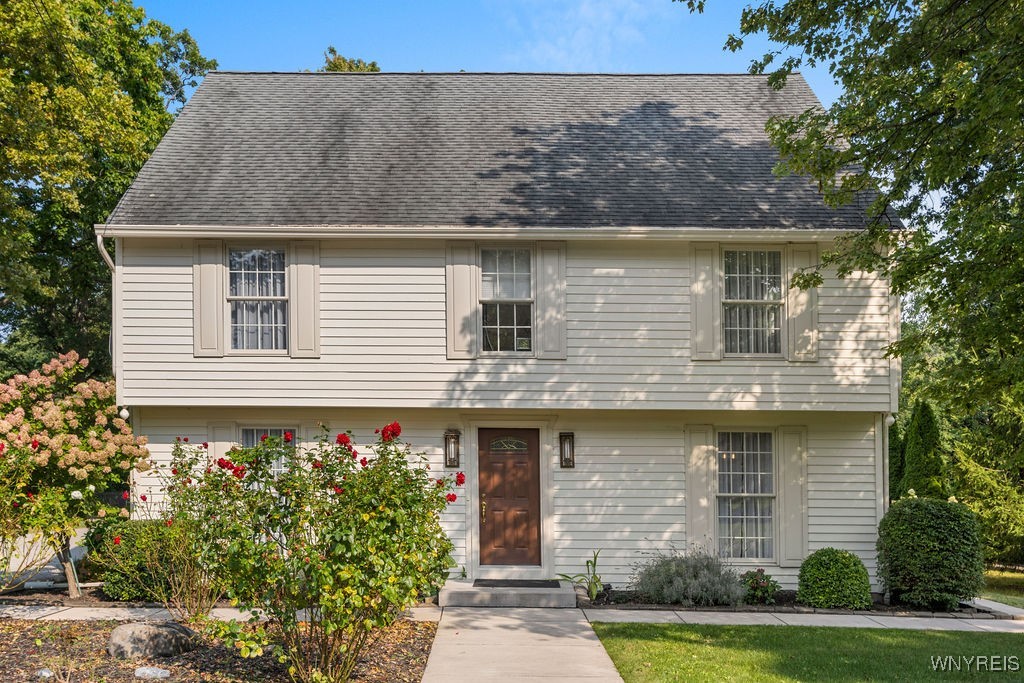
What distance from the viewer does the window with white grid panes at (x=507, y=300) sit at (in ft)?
35.3

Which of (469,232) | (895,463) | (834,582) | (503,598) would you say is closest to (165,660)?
(503,598)

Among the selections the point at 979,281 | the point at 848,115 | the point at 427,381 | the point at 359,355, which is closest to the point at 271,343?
the point at 359,355

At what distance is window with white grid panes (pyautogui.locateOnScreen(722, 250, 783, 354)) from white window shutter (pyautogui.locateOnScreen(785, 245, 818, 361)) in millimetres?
145

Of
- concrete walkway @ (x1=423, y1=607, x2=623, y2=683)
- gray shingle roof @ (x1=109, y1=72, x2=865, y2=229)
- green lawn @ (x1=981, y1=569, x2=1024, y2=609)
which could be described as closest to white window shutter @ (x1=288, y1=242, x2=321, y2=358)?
gray shingle roof @ (x1=109, y1=72, x2=865, y2=229)

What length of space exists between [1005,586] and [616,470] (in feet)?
31.3

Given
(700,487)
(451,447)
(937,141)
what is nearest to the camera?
(937,141)

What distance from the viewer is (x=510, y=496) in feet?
36.2

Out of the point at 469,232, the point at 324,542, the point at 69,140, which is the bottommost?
the point at 324,542

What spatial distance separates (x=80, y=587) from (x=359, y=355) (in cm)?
500

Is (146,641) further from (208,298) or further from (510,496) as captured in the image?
(510,496)

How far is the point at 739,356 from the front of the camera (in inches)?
421

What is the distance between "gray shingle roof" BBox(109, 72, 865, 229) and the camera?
1094 cm

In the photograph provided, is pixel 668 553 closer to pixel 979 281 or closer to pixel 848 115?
pixel 979 281

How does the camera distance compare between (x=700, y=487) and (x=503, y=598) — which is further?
(x=700, y=487)
